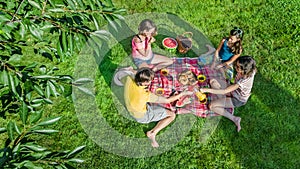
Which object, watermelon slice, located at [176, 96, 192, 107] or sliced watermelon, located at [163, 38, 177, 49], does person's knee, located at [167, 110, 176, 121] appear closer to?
watermelon slice, located at [176, 96, 192, 107]

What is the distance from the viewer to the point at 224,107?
5.20m

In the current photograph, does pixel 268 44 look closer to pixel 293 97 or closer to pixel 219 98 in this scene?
pixel 293 97

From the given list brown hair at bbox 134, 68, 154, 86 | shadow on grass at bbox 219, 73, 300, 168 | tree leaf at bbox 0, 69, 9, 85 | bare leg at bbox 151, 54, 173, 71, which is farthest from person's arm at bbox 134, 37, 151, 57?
tree leaf at bbox 0, 69, 9, 85

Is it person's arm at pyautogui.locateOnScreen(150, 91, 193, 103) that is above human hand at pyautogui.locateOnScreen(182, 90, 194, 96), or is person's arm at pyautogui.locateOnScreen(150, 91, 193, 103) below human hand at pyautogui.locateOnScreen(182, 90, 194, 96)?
above

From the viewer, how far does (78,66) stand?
5773 mm

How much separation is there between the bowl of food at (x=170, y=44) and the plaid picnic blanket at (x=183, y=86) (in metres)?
0.27

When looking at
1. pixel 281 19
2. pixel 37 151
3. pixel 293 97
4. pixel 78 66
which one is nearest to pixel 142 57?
pixel 78 66

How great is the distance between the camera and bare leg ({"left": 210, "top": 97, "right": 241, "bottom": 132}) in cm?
516

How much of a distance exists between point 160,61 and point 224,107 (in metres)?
1.20

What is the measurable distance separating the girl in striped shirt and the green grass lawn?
0.21 m

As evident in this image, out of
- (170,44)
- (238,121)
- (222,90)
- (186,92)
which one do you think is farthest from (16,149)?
(170,44)

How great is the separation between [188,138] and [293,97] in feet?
5.69

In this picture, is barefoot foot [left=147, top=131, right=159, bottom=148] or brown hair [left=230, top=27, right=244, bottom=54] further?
brown hair [left=230, top=27, right=244, bottom=54]

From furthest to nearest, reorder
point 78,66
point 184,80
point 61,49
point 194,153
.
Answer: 1. point 78,66
2. point 184,80
3. point 194,153
4. point 61,49
